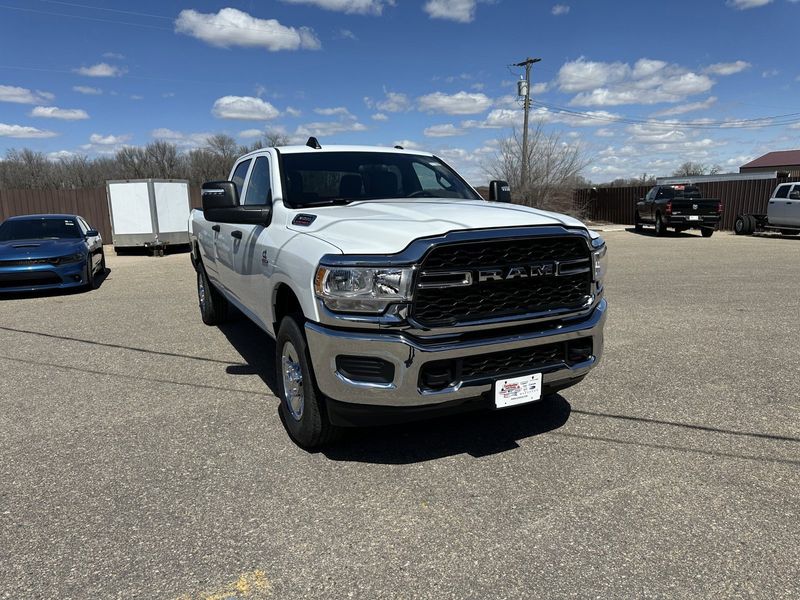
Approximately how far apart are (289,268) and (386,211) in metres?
0.75

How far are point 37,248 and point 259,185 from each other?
7.04 metres

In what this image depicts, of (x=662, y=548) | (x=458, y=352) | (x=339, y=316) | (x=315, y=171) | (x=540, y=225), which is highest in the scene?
(x=315, y=171)

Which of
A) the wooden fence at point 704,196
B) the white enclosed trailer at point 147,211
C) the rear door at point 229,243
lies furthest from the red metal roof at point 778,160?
the rear door at point 229,243

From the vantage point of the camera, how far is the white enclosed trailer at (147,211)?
17.9 meters

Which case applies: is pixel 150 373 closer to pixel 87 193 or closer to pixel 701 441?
pixel 701 441

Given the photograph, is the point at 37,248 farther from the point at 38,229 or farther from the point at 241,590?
the point at 241,590

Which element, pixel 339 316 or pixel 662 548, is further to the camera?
pixel 339 316

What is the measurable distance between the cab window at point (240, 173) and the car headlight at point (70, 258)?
17.9 ft

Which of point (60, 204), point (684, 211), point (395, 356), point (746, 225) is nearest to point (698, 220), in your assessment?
point (684, 211)

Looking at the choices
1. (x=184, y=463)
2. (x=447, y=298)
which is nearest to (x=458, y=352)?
(x=447, y=298)

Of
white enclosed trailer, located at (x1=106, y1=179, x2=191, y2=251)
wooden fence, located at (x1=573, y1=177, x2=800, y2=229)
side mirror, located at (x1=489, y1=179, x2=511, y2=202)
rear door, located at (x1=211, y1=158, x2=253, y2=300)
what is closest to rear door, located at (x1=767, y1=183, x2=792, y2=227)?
wooden fence, located at (x1=573, y1=177, x2=800, y2=229)

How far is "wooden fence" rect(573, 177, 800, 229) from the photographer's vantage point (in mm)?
25453

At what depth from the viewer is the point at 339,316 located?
10.2ft

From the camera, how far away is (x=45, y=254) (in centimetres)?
992
